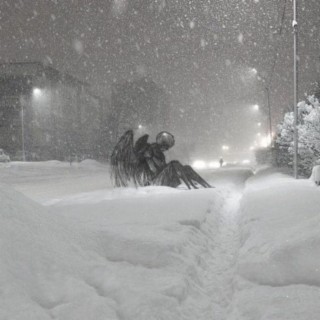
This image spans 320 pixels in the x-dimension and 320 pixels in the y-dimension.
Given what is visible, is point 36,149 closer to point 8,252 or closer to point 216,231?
point 216,231

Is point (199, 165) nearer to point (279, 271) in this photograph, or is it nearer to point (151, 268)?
point (151, 268)

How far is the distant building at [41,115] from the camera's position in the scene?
51.1m

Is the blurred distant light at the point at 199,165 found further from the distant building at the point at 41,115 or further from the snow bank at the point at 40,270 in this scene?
the snow bank at the point at 40,270

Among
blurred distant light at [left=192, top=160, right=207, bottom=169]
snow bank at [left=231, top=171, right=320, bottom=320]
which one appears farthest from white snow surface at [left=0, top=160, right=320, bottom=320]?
blurred distant light at [left=192, top=160, right=207, bottom=169]

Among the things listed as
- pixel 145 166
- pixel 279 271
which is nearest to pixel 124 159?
pixel 145 166

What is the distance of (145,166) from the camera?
16594 mm

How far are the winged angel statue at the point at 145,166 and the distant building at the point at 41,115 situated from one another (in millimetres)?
31600

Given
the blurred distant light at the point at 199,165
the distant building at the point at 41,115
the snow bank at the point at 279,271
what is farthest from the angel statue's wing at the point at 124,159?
the blurred distant light at the point at 199,165

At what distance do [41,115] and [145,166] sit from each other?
41.4 meters

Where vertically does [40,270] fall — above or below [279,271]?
above

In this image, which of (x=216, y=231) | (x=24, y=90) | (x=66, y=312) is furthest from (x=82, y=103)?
(x=66, y=312)

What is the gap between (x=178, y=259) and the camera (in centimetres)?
583

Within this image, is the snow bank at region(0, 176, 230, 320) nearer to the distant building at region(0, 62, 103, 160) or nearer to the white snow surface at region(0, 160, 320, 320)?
the white snow surface at region(0, 160, 320, 320)

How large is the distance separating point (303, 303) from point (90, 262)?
2.61 metres
